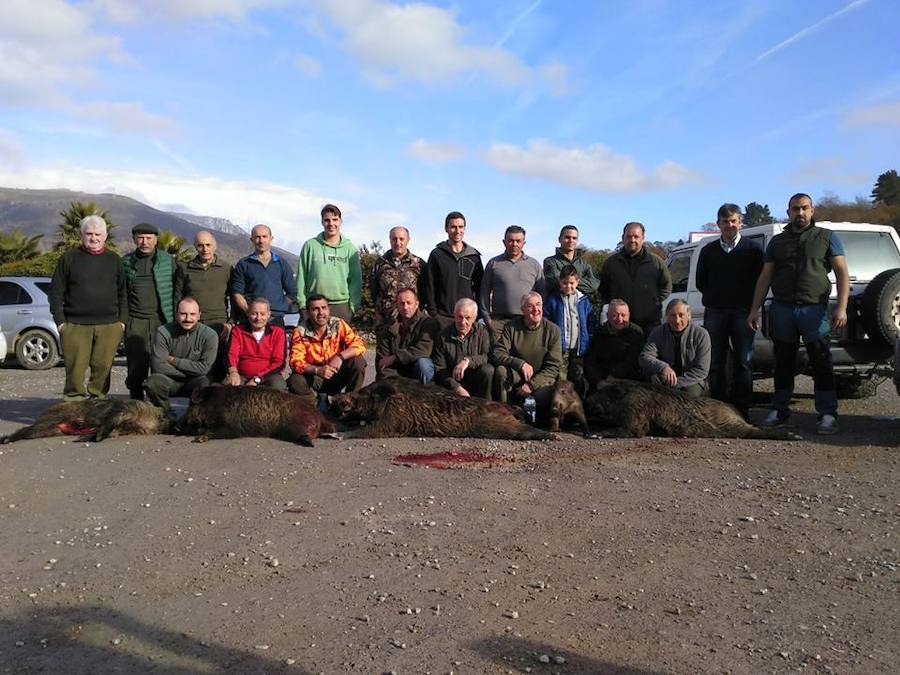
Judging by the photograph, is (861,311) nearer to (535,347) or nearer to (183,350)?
(535,347)

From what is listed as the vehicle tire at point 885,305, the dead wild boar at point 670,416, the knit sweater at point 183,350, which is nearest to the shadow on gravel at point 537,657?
the dead wild boar at point 670,416

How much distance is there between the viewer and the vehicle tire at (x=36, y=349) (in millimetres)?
13961

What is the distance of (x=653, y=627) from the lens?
10.6 feet

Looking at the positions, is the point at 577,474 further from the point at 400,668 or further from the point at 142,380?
the point at 142,380

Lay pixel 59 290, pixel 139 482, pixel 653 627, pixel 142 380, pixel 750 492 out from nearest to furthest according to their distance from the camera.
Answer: pixel 653 627 → pixel 750 492 → pixel 139 482 → pixel 59 290 → pixel 142 380

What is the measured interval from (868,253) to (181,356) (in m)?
8.46

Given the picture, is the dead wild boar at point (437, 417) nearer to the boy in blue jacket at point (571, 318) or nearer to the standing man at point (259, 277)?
the boy in blue jacket at point (571, 318)

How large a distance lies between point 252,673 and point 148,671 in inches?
16.5

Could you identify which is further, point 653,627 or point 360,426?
point 360,426

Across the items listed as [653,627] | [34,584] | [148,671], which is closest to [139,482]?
[34,584]

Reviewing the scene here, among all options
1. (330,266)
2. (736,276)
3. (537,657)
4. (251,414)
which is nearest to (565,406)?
(736,276)

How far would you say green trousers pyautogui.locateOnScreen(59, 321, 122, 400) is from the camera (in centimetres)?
788

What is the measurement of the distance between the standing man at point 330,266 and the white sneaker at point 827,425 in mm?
5267

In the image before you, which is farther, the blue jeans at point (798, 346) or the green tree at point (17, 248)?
the green tree at point (17, 248)
